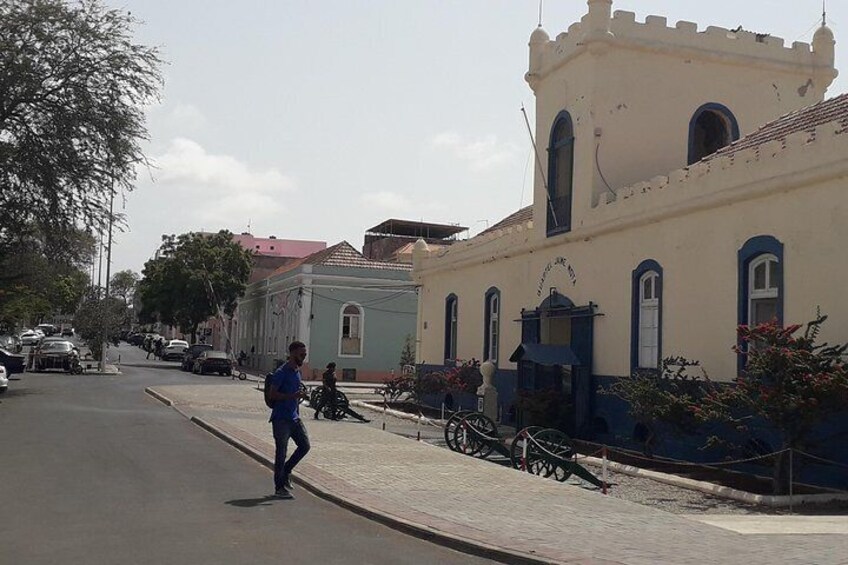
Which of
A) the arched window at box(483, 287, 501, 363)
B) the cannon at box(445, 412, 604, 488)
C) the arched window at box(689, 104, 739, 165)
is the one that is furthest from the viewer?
the arched window at box(483, 287, 501, 363)

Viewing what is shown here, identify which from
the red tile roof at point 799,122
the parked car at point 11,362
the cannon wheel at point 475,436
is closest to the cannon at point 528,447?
the cannon wheel at point 475,436

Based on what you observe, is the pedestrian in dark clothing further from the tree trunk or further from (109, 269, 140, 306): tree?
(109, 269, 140, 306): tree

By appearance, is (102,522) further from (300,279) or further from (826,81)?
(300,279)

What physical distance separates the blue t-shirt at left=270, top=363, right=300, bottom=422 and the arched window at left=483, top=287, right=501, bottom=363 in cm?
1473

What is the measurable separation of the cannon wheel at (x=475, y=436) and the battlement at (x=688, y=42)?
8964 millimetres

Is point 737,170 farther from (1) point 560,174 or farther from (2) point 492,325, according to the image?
(2) point 492,325

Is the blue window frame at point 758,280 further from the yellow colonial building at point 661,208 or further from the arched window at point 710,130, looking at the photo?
the arched window at point 710,130

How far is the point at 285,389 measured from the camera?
11.7 metres

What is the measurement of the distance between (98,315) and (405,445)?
3535cm

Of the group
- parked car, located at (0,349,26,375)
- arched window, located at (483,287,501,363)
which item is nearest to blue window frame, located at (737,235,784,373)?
arched window, located at (483,287,501,363)

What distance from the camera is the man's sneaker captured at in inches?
452

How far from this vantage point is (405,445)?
17750 millimetres

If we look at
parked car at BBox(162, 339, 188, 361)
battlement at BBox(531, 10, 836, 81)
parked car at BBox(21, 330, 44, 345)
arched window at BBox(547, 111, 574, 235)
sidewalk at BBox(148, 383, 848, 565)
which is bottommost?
sidewalk at BBox(148, 383, 848, 565)

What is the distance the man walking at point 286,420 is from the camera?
1155 cm
